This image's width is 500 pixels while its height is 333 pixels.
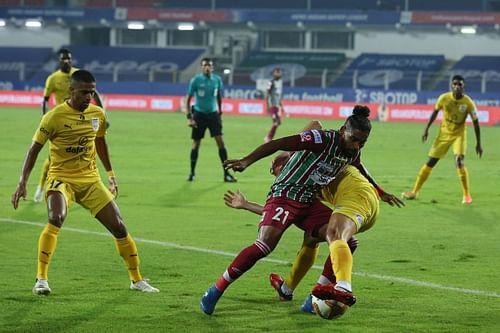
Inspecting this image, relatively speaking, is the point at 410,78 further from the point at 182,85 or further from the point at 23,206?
the point at 23,206

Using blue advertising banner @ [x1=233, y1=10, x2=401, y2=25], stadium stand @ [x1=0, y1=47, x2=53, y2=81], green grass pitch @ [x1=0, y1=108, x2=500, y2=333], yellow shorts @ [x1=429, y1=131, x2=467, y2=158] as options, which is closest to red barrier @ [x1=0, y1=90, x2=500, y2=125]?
stadium stand @ [x1=0, y1=47, x2=53, y2=81]

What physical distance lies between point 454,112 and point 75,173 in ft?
34.2

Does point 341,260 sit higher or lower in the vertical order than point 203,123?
higher

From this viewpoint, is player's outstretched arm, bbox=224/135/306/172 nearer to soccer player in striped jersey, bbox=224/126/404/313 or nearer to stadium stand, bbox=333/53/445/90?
soccer player in striped jersey, bbox=224/126/404/313

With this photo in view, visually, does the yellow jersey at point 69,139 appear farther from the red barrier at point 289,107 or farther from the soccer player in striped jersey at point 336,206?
the red barrier at point 289,107

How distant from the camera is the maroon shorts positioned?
894 cm

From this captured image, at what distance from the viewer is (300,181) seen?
9.05 meters

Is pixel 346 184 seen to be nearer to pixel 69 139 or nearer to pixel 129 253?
pixel 129 253

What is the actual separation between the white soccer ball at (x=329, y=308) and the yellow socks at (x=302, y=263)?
1243 millimetres

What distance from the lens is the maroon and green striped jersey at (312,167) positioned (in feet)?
28.9

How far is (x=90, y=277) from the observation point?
10773 mm

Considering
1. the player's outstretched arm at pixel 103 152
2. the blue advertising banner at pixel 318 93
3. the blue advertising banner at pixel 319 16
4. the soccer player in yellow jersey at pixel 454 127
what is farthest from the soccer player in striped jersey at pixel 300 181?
the blue advertising banner at pixel 319 16

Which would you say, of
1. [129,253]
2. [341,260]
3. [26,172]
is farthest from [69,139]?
[341,260]

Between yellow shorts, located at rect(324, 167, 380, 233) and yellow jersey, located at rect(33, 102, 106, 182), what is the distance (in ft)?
7.73
